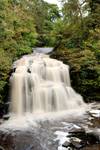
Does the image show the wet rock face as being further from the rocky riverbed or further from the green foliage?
the green foliage

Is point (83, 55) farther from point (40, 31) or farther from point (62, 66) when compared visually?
point (40, 31)

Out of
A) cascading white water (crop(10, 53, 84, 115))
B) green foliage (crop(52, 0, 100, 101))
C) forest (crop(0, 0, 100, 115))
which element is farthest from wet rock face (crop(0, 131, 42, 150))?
green foliage (crop(52, 0, 100, 101))

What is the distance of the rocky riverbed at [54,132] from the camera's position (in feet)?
26.6

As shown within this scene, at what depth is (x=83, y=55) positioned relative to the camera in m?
14.4

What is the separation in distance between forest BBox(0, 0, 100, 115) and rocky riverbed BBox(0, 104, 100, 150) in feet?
6.99

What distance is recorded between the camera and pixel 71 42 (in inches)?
644

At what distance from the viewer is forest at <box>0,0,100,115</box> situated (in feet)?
42.0

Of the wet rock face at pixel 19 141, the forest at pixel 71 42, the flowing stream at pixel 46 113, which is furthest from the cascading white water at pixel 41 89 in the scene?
the wet rock face at pixel 19 141


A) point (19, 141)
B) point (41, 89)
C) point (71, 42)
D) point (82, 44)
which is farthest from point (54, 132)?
point (71, 42)

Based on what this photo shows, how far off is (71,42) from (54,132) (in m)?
8.00

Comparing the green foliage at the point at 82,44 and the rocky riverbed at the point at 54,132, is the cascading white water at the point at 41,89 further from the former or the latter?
the rocky riverbed at the point at 54,132

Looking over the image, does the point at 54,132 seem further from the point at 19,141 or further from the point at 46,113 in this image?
the point at 46,113

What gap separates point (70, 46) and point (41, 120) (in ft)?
21.0

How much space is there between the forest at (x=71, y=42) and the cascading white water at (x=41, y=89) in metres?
0.40
